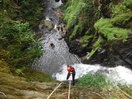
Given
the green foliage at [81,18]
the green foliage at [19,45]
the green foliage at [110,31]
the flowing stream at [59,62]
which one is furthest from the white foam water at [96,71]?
the green foliage at [19,45]

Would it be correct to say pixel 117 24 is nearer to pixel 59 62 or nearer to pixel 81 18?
pixel 81 18

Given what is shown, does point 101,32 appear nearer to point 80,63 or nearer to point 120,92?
point 80,63

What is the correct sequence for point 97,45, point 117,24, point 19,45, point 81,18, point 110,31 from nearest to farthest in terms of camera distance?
1. point 19,45
2. point 110,31
3. point 117,24
4. point 97,45
5. point 81,18

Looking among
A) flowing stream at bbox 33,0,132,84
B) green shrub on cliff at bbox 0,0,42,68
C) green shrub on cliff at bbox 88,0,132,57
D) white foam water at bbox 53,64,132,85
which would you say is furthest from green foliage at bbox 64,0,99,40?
green shrub on cliff at bbox 0,0,42,68

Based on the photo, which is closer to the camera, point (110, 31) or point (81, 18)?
point (110, 31)

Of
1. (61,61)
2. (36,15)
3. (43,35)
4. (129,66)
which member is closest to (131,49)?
(129,66)

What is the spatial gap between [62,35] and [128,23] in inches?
269

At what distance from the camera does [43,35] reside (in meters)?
18.2

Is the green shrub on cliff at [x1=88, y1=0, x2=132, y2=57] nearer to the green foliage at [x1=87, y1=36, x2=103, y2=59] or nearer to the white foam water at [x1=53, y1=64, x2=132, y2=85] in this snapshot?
the green foliage at [x1=87, y1=36, x2=103, y2=59]

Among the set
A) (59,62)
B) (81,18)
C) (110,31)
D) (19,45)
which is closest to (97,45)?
(110,31)

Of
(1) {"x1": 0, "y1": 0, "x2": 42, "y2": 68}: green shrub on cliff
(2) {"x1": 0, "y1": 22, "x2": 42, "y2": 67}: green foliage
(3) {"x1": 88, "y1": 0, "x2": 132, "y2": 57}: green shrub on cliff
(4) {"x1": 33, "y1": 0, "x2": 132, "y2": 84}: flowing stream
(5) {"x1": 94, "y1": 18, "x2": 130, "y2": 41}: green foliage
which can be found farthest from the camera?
(4) {"x1": 33, "y1": 0, "x2": 132, "y2": 84}: flowing stream

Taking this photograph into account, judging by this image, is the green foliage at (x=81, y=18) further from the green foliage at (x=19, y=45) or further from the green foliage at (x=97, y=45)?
the green foliage at (x=19, y=45)

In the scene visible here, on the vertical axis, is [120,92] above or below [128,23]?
below

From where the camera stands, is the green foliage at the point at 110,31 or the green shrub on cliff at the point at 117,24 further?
the green shrub on cliff at the point at 117,24
